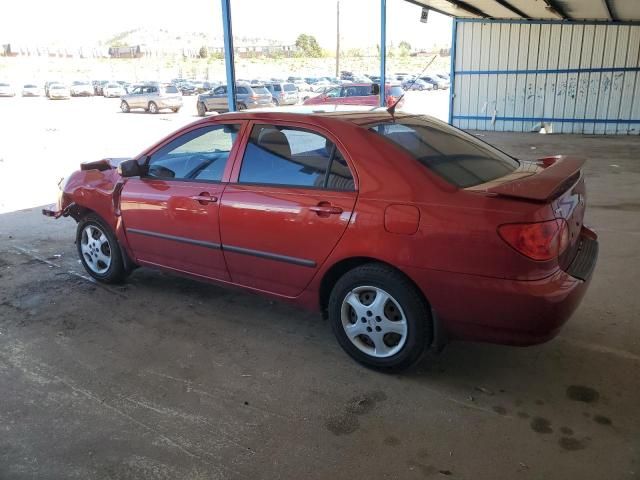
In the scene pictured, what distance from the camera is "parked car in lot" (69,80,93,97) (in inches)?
1662

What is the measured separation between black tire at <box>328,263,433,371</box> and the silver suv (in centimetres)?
2754

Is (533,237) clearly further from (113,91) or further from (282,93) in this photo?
(113,91)

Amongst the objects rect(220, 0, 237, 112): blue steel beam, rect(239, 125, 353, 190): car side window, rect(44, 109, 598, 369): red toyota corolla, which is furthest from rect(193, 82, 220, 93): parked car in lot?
rect(239, 125, 353, 190): car side window

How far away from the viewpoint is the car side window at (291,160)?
335 cm

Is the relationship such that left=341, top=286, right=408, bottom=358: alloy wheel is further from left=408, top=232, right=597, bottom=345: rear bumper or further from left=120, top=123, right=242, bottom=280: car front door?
left=120, top=123, right=242, bottom=280: car front door

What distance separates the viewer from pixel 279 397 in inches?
123

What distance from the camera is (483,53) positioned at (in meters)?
18.1

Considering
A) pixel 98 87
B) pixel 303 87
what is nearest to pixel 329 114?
pixel 303 87

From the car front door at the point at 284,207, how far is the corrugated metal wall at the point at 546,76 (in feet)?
53.5

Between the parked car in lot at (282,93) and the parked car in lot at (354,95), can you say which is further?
the parked car in lot at (282,93)

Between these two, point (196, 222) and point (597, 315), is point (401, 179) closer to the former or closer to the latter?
point (196, 222)

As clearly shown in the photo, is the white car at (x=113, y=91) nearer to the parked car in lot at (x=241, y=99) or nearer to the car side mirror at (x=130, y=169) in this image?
the parked car in lot at (x=241, y=99)

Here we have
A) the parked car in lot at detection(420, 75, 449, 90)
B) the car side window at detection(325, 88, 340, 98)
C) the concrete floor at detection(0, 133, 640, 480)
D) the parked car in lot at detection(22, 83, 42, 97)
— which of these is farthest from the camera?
the parked car in lot at detection(420, 75, 449, 90)

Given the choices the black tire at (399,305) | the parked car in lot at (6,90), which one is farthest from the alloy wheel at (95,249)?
the parked car in lot at (6,90)
